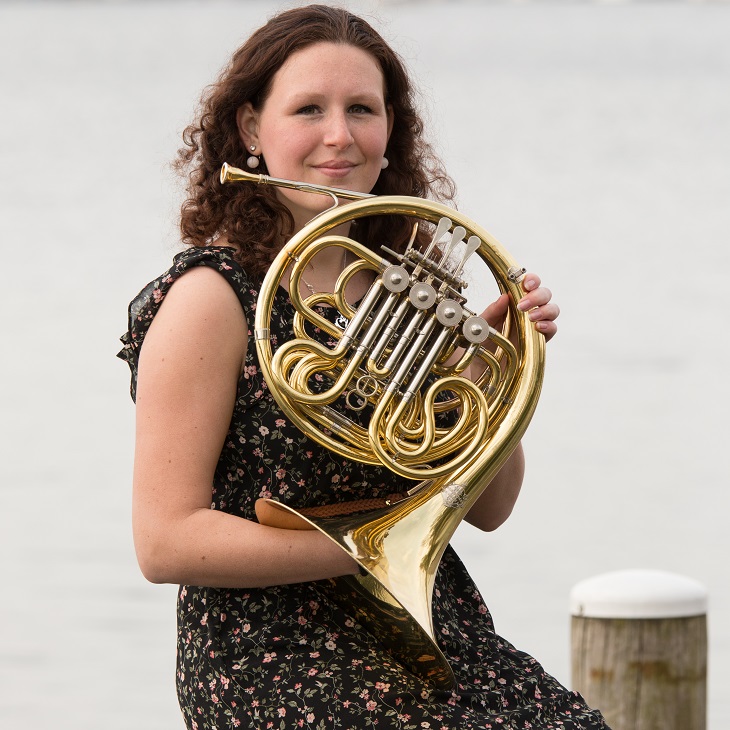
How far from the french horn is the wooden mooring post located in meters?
1.33

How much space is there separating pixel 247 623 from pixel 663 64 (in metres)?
29.3

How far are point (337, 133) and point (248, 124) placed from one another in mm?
240

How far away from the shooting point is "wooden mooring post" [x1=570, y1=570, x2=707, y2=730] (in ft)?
11.5

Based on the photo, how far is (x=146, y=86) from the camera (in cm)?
2358

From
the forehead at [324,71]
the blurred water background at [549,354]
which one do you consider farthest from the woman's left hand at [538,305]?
the blurred water background at [549,354]

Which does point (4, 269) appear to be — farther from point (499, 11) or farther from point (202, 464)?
point (499, 11)

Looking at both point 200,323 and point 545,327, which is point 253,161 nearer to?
point 200,323

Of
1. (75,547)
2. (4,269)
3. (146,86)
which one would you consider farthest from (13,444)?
(146,86)

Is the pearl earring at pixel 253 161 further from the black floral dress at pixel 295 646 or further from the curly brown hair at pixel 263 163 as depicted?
the black floral dress at pixel 295 646

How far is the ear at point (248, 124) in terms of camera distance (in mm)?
2566

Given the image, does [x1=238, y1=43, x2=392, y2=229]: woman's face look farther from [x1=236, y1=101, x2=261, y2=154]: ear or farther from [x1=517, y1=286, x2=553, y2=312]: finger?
[x1=517, y1=286, x2=553, y2=312]: finger

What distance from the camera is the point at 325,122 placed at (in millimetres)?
2426

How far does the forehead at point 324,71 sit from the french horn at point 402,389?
221mm

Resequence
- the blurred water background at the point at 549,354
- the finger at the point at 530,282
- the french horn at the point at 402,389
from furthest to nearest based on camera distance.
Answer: the blurred water background at the point at 549,354 → the finger at the point at 530,282 → the french horn at the point at 402,389
